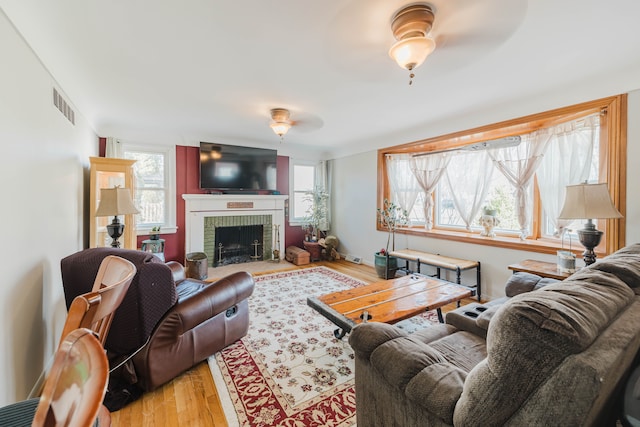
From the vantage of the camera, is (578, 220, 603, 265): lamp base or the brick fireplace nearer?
(578, 220, 603, 265): lamp base

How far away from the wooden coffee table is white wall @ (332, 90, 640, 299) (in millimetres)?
1140

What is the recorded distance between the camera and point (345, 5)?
5.07 feet

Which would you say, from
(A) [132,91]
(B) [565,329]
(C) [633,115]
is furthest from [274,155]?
(B) [565,329]

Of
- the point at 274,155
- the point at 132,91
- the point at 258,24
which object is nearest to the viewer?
the point at 258,24

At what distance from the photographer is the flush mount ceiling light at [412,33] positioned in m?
1.54

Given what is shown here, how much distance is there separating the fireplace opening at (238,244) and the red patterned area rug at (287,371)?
2.27 metres

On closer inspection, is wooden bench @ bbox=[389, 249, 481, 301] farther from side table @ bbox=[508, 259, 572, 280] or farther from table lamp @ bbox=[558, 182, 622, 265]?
table lamp @ bbox=[558, 182, 622, 265]

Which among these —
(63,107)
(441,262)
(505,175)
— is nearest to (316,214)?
(441,262)

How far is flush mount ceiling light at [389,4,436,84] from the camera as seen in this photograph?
1.54 metres

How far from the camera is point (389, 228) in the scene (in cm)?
465

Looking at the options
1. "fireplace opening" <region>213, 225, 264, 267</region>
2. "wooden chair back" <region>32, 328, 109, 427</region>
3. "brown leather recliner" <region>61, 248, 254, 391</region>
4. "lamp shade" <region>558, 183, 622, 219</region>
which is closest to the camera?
"wooden chair back" <region>32, 328, 109, 427</region>

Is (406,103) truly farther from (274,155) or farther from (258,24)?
(274,155)

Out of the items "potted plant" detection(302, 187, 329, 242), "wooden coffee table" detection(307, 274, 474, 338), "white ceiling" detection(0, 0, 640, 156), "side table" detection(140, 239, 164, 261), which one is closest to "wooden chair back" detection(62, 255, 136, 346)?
"wooden coffee table" detection(307, 274, 474, 338)

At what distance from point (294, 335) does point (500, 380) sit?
2.04 metres
